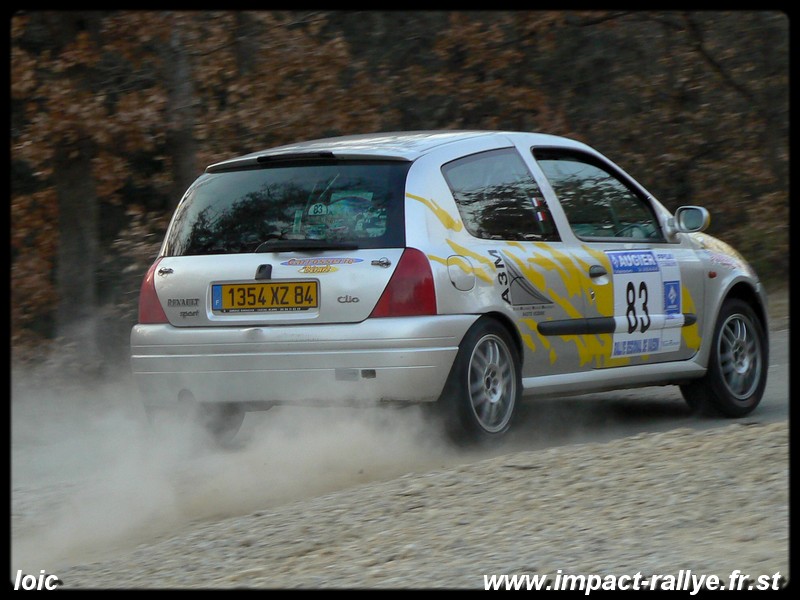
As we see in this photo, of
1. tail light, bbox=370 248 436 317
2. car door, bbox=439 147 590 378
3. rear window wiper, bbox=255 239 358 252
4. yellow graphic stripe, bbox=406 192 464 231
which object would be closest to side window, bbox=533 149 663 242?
car door, bbox=439 147 590 378

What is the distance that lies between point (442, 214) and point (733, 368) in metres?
2.78

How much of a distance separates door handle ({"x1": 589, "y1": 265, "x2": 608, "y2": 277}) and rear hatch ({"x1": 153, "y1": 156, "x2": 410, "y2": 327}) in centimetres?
144

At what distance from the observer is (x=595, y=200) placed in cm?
824

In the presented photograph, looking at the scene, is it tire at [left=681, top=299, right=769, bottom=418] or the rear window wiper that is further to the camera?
tire at [left=681, top=299, right=769, bottom=418]

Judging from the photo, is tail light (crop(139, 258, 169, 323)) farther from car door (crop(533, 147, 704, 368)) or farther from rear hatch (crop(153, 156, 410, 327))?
car door (crop(533, 147, 704, 368))

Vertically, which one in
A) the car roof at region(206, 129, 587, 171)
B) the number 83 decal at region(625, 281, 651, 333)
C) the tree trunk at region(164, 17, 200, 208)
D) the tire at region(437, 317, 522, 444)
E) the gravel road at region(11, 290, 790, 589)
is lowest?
the gravel road at region(11, 290, 790, 589)

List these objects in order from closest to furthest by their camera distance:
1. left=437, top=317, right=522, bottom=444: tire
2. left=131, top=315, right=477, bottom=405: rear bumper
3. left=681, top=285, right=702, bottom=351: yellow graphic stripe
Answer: left=131, top=315, right=477, bottom=405: rear bumper → left=437, top=317, right=522, bottom=444: tire → left=681, top=285, right=702, bottom=351: yellow graphic stripe

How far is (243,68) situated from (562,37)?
5123 mm

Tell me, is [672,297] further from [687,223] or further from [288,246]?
[288,246]

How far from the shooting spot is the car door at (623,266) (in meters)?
7.91

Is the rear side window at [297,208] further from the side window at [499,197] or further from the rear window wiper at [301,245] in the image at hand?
the side window at [499,197]

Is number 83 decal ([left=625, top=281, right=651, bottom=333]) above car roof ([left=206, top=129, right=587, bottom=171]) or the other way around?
the other way around

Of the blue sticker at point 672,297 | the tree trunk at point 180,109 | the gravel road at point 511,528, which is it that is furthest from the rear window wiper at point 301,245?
the tree trunk at point 180,109

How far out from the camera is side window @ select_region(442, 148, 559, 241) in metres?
7.29
